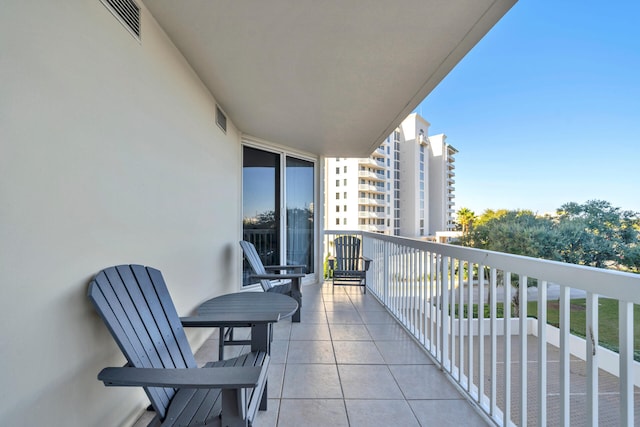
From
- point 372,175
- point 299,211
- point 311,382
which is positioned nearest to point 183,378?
point 311,382

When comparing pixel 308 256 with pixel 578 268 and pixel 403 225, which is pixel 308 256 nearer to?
pixel 578 268

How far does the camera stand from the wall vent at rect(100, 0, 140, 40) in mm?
1483

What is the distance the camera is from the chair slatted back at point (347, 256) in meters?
5.44

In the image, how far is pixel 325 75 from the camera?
8.45ft

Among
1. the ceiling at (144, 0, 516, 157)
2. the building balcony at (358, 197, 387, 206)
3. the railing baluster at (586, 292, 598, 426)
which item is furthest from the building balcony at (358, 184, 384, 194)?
the railing baluster at (586, 292, 598, 426)

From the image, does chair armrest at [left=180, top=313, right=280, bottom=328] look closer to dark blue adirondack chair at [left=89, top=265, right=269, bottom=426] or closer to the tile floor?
dark blue adirondack chair at [left=89, top=265, right=269, bottom=426]

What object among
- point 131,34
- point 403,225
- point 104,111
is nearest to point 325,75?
point 131,34

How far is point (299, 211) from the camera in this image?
529 cm

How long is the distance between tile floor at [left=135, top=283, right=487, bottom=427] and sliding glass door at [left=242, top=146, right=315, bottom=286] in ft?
4.85

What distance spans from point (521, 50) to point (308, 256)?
2141 cm

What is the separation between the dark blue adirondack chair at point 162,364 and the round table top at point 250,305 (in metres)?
0.43

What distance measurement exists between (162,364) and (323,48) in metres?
2.11

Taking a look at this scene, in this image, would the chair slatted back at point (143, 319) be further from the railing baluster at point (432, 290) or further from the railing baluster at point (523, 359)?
the railing baluster at point (432, 290)

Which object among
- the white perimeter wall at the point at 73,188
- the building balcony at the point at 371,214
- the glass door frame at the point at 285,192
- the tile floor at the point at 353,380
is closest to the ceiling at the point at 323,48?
the white perimeter wall at the point at 73,188
